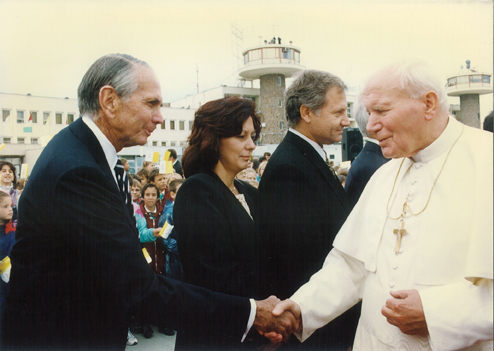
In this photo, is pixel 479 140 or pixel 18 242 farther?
pixel 18 242

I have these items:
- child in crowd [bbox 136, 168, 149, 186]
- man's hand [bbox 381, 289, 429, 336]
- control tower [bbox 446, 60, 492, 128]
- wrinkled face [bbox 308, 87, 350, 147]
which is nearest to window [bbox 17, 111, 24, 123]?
child in crowd [bbox 136, 168, 149, 186]

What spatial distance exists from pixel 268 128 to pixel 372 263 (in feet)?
114

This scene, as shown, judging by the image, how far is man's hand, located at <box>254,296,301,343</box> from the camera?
2115mm

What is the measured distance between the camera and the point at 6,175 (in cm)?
698

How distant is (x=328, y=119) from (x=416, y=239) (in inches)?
44.6

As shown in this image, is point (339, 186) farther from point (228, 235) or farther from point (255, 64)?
point (255, 64)

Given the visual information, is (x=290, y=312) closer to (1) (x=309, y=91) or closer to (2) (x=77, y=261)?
(2) (x=77, y=261)

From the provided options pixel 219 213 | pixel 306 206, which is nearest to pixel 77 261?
pixel 219 213

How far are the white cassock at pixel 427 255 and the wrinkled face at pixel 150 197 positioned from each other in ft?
11.5

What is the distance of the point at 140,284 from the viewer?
192 cm

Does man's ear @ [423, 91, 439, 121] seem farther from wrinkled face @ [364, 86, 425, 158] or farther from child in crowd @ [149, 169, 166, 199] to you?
child in crowd @ [149, 169, 166, 199]

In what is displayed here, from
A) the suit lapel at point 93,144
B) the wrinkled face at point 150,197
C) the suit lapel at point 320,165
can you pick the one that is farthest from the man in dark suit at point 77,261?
the wrinkled face at point 150,197

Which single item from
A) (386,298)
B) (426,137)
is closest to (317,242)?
(386,298)

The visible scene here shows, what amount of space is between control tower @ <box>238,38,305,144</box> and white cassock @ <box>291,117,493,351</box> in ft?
105
